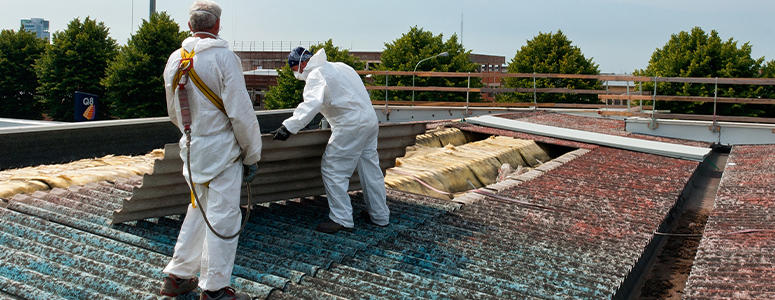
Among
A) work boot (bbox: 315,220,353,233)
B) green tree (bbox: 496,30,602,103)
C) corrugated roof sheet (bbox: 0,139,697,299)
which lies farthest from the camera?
green tree (bbox: 496,30,602,103)

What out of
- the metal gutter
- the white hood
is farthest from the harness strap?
the metal gutter

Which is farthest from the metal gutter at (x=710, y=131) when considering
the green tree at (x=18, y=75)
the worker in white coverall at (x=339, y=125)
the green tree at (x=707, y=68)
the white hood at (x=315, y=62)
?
the green tree at (x=18, y=75)

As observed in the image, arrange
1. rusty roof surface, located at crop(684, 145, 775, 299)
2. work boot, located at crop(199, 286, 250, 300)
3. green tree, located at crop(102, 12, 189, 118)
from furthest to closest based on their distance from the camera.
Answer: green tree, located at crop(102, 12, 189, 118) → rusty roof surface, located at crop(684, 145, 775, 299) → work boot, located at crop(199, 286, 250, 300)

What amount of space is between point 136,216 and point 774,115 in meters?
32.7

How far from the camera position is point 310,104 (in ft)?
14.2

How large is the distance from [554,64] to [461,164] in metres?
28.9

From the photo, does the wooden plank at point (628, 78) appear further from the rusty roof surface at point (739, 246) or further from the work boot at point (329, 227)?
the work boot at point (329, 227)

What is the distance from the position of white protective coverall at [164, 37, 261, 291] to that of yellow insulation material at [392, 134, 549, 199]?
324 centimetres

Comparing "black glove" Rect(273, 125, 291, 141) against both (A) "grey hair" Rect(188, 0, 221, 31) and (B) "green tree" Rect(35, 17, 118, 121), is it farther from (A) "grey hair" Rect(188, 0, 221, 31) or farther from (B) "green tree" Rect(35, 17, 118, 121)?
(B) "green tree" Rect(35, 17, 118, 121)

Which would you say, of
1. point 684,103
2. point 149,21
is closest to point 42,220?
point 149,21

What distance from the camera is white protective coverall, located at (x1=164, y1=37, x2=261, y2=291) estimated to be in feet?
10.9

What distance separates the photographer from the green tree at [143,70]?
29.2 m

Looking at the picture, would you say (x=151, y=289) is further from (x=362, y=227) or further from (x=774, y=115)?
(x=774, y=115)

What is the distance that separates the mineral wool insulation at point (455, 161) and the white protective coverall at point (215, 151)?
326 cm
